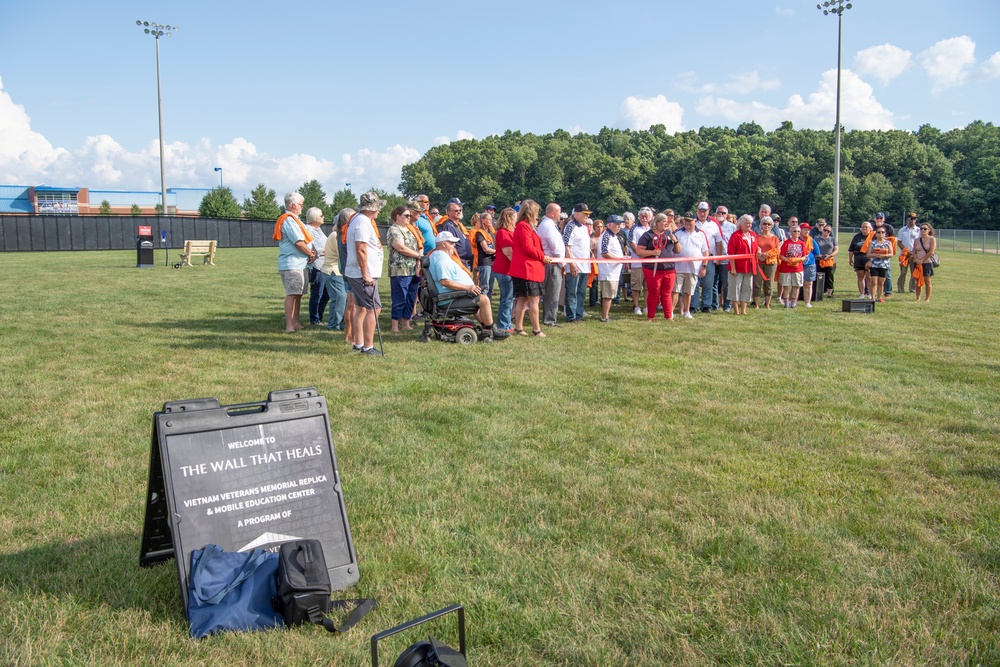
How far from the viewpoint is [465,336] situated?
31.4 feet

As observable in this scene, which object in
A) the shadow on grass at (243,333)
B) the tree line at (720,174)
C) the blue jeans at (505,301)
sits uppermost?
the tree line at (720,174)

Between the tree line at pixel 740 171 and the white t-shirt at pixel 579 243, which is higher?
the tree line at pixel 740 171

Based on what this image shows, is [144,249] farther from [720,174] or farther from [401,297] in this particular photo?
[720,174]

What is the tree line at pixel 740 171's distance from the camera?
7069 centimetres

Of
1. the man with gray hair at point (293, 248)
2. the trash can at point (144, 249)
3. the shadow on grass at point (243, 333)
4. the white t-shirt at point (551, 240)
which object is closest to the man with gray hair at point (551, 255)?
the white t-shirt at point (551, 240)

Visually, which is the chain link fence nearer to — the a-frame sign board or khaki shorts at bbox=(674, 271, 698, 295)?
khaki shorts at bbox=(674, 271, 698, 295)

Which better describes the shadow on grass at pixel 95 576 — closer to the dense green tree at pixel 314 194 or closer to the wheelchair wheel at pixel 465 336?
the wheelchair wheel at pixel 465 336

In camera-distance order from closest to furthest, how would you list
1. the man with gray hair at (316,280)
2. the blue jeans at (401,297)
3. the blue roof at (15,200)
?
the blue jeans at (401,297) → the man with gray hair at (316,280) → the blue roof at (15,200)

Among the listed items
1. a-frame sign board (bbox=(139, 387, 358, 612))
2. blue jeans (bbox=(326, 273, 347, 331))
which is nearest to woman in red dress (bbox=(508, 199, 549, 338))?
blue jeans (bbox=(326, 273, 347, 331))

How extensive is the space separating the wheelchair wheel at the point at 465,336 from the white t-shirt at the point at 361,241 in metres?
1.60

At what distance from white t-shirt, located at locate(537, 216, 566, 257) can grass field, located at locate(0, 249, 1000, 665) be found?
9.21 feet

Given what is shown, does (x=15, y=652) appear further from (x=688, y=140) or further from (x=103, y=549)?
(x=688, y=140)

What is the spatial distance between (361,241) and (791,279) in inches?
361

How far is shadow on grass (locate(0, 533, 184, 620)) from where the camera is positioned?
121 inches
